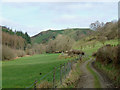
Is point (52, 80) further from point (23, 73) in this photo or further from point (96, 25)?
point (96, 25)

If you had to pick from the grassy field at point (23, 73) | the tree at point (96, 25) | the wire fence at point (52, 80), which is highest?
the tree at point (96, 25)

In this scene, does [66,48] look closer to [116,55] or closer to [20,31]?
[20,31]

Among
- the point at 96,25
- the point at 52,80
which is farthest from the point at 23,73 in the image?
the point at 96,25

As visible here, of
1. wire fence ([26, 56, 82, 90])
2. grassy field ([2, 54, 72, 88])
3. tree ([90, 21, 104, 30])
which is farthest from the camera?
tree ([90, 21, 104, 30])

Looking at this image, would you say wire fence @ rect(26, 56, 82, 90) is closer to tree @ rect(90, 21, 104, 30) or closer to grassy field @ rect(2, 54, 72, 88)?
grassy field @ rect(2, 54, 72, 88)

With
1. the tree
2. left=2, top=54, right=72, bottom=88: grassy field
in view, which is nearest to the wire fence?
left=2, top=54, right=72, bottom=88: grassy field

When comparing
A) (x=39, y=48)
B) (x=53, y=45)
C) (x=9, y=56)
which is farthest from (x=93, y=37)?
(x=39, y=48)

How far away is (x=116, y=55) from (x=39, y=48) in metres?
163

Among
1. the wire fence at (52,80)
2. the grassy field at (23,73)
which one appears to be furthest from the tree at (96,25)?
the wire fence at (52,80)

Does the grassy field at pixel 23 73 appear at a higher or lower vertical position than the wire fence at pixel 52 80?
lower

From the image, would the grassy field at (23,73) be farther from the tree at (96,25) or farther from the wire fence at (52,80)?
the tree at (96,25)

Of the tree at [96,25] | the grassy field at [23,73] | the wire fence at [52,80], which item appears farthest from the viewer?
the tree at [96,25]

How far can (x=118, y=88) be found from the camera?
448 inches

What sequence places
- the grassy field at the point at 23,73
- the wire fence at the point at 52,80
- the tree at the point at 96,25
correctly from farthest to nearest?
the tree at the point at 96,25
the grassy field at the point at 23,73
the wire fence at the point at 52,80
